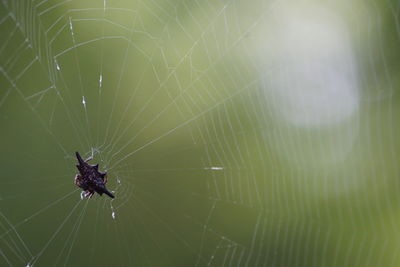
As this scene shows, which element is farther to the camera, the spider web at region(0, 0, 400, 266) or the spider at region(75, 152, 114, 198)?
the spider web at region(0, 0, 400, 266)

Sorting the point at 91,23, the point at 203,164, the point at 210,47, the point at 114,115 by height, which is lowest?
the point at 203,164

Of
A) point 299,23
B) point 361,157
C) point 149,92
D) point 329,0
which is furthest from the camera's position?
point 149,92

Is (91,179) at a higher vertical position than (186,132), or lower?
lower

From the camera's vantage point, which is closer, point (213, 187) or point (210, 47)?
point (210, 47)

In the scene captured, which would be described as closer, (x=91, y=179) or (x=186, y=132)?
(x=91, y=179)

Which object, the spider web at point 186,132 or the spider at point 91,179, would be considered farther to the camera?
the spider web at point 186,132

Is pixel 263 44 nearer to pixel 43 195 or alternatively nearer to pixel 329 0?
pixel 329 0

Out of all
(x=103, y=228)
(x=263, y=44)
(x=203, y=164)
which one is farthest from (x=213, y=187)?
(x=263, y=44)

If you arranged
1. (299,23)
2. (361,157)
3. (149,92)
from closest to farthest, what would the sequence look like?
1. (299,23)
2. (361,157)
3. (149,92)
